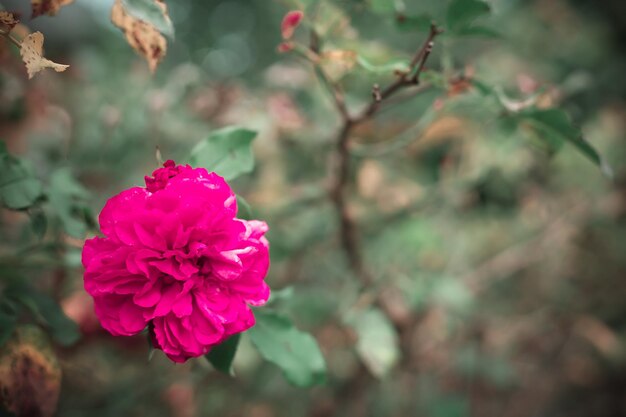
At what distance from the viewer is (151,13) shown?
0.64m

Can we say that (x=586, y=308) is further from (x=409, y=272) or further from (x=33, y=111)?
(x=33, y=111)

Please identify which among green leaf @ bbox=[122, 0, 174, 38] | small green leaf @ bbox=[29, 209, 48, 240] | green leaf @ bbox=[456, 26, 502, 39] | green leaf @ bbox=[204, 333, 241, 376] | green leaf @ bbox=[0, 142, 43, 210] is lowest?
green leaf @ bbox=[204, 333, 241, 376]

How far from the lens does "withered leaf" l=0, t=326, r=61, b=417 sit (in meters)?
0.70

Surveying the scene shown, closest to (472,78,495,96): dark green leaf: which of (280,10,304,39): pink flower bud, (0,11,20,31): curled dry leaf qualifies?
(280,10,304,39): pink flower bud

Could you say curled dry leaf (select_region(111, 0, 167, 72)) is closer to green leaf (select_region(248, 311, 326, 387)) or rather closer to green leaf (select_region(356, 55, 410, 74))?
green leaf (select_region(356, 55, 410, 74))

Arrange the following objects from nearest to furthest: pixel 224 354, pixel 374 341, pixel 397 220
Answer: pixel 224 354, pixel 374 341, pixel 397 220

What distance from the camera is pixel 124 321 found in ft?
1.87

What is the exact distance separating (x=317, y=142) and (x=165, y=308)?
0.83 m

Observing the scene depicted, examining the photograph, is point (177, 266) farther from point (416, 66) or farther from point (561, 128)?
point (561, 128)

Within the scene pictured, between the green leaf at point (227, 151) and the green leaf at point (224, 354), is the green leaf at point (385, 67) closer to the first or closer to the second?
the green leaf at point (227, 151)

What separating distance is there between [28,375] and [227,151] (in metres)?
0.46

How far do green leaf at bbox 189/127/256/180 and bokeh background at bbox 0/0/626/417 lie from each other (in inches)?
11.0

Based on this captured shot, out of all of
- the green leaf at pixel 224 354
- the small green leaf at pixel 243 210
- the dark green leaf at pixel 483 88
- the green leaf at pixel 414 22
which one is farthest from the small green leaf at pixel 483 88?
the green leaf at pixel 224 354

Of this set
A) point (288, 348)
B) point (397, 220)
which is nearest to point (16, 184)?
point (288, 348)
